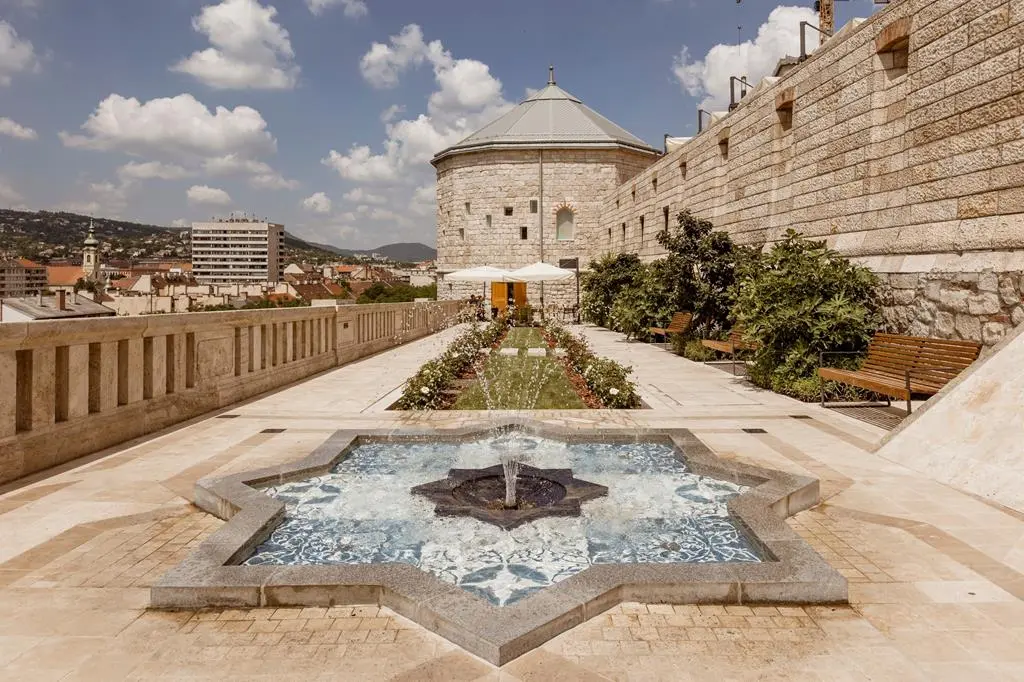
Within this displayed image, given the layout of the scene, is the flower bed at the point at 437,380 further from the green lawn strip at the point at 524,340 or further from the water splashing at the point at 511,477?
the green lawn strip at the point at 524,340

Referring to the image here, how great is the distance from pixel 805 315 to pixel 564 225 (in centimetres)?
2719

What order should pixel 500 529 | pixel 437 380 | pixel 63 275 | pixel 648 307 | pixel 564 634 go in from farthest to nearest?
pixel 63 275 < pixel 648 307 < pixel 437 380 < pixel 500 529 < pixel 564 634

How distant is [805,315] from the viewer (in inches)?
378

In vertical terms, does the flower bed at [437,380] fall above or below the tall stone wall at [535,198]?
below

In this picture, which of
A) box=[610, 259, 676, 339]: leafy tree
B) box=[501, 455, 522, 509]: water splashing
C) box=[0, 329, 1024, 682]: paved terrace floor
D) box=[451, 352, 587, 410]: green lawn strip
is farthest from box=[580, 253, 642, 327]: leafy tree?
box=[0, 329, 1024, 682]: paved terrace floor

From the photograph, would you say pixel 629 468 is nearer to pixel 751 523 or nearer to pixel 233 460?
pixel 751 523

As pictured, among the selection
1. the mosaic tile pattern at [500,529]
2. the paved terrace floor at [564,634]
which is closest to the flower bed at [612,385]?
the mosaic tile pattern at [500,529]

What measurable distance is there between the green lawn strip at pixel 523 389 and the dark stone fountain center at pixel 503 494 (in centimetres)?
323

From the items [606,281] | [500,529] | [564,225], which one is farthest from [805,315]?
[564,225]

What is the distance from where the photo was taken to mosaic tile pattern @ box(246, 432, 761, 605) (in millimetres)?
3818

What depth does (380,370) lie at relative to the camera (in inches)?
510

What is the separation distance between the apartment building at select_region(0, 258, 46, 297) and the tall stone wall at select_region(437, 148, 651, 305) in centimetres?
17121

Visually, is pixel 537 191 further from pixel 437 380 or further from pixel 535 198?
pixel 437 380

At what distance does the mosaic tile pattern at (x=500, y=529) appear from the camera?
382 centimetres
